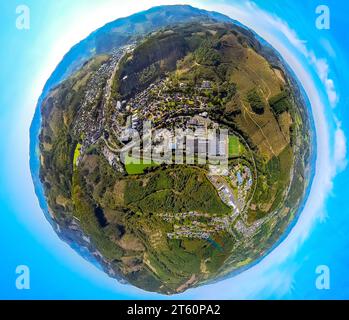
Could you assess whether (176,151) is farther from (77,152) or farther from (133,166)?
(77,152)

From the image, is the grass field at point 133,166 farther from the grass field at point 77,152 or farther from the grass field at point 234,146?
the grass field at point 234,146

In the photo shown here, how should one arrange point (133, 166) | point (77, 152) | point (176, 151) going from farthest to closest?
point (77, 152)
point (133, 166)
point (176, 151)

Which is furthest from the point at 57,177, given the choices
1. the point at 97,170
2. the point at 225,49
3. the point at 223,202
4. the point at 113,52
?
the point at 225,49

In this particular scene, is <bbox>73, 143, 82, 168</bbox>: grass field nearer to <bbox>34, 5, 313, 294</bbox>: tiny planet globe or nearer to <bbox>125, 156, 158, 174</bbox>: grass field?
<bbox>34, 5, 313, 294</bbox>: tiny planet globe

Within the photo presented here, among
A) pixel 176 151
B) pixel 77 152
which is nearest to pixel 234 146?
pixel 176 151

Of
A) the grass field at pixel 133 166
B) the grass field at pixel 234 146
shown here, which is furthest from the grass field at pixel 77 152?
the grass field at pixel 234 146

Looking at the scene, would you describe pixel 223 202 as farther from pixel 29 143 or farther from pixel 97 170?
pixel 29 143

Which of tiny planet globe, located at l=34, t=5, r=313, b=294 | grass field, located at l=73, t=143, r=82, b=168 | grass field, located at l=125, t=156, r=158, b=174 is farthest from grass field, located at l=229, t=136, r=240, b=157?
grass field, located at l=73, t=143, r=82, b=168

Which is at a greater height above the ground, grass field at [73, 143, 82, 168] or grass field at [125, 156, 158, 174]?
grass field at [73, 143, 82, 168]
